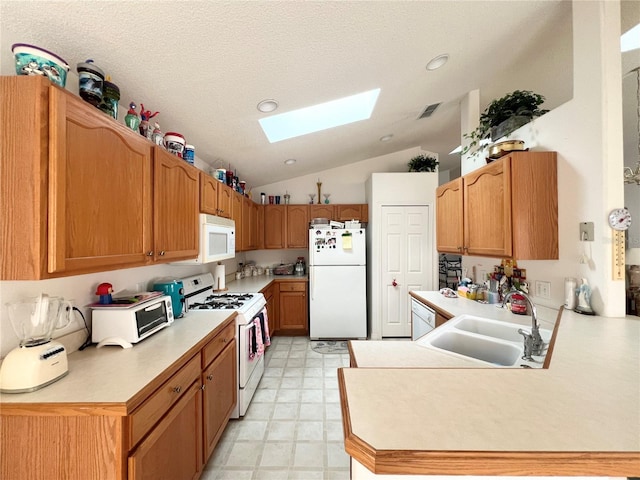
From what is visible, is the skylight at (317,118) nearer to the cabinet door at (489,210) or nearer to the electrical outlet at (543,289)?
the cabinet door at (489,210)

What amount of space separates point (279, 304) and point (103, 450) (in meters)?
2.97

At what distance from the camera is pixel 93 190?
106 cm

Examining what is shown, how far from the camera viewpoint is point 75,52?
1.19m

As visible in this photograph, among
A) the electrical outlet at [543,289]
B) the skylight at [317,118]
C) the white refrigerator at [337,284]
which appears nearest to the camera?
the electrical outlet at [543,289]

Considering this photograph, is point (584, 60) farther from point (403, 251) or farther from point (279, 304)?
point (279, 304)

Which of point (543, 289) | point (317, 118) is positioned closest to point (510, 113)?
point (543, 289)

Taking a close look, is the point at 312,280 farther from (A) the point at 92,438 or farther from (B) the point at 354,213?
(A) the point at 92,438

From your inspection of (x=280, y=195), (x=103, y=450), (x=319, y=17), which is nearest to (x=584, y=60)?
(x=319, y=17)

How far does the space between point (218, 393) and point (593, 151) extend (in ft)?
9.22

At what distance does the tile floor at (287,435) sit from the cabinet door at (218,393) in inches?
7.0

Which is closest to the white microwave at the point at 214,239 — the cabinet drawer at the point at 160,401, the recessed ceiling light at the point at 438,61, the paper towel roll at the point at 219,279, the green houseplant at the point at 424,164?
the paper towel roll at the point at 219,279

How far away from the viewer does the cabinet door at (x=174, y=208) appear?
4.90 feet

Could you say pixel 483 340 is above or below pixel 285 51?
below

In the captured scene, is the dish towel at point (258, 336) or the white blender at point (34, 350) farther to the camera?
the dish towel at point (258, 336)
